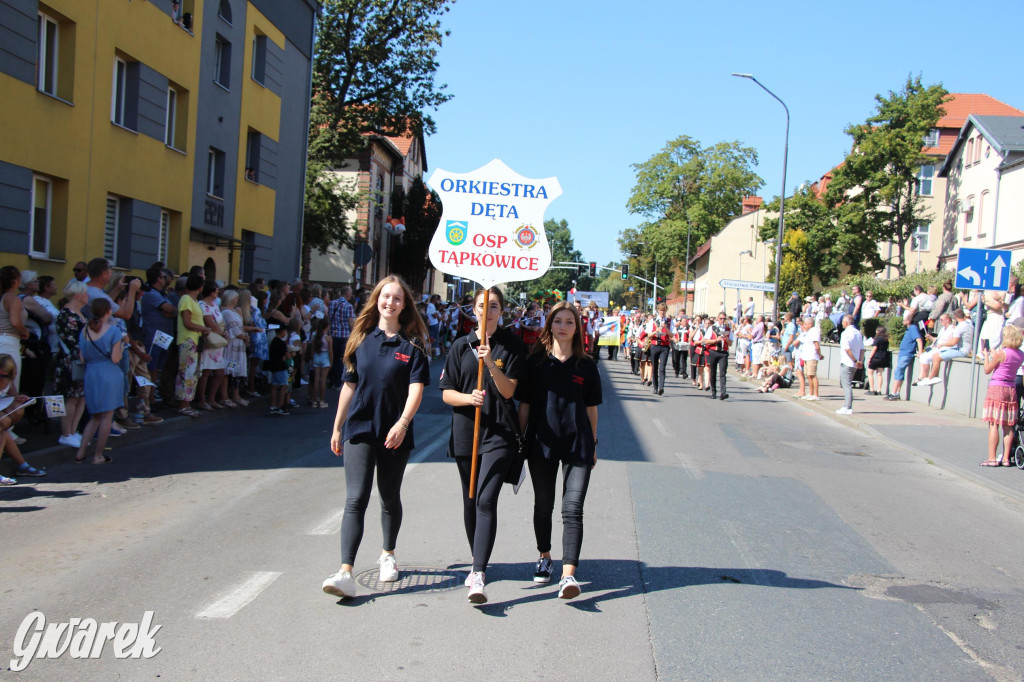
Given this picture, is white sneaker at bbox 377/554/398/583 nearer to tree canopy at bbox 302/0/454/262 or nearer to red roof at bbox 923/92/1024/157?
tree canopy at bbox 302/0/454/262

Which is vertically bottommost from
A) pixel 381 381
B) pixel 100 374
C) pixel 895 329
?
pixel 100 374

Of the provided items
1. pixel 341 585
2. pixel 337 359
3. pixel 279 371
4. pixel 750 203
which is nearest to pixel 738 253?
pixel 750 203

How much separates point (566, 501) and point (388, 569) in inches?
45.7

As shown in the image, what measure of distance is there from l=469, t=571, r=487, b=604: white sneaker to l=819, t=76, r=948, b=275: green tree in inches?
2121

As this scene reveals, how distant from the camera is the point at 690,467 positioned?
10.4 metres

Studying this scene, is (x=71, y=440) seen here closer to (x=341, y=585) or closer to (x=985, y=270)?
(x=341, y=585)

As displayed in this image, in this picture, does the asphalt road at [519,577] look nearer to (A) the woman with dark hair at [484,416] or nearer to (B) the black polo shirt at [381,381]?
(A) the woman with dark hair at [484,416]

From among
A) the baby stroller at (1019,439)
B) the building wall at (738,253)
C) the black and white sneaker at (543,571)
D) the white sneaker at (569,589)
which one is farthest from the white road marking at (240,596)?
the building wall at (738,253)

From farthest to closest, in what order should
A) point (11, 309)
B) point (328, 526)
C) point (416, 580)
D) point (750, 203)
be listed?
point (750, 203)
point (11, 309)
point (328, 526)
point (416, 580)

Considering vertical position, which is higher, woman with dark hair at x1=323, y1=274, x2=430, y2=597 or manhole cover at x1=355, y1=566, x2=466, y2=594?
woman with dark hair at x1=323, y1=274, x2=430, y2=597

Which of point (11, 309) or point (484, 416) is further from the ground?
point (11, 309)

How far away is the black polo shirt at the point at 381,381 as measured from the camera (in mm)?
5199

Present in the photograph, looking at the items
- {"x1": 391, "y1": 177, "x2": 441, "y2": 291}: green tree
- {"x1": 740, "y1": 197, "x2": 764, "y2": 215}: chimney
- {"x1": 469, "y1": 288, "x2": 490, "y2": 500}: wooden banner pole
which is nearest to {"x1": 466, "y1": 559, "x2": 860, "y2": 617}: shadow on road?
{"x1": 469, "y1": 288, "x2": 490, "y2": 500}: wooden banner pole

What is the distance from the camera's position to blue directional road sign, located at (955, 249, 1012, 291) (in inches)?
578
